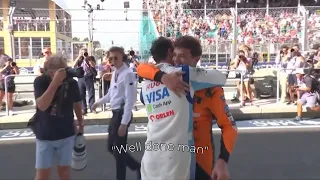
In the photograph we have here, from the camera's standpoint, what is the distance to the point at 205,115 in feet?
7.14

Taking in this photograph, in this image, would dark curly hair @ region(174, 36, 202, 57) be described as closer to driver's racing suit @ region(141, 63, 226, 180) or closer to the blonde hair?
driver's racing suit @ region(141, 63, 226, 180)

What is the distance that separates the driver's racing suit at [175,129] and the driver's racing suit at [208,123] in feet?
0.21

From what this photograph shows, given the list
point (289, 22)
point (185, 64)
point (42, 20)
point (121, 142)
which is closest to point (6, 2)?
point (42, 20)

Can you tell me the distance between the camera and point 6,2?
2719cm

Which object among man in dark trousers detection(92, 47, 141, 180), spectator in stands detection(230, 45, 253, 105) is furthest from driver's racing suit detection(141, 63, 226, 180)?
spectator in stands detection(230, 45, 253, 105)

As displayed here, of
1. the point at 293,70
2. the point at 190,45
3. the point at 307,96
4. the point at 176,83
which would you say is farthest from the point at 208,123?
the point at 293,70

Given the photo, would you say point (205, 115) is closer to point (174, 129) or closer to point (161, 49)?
point (174, 129)

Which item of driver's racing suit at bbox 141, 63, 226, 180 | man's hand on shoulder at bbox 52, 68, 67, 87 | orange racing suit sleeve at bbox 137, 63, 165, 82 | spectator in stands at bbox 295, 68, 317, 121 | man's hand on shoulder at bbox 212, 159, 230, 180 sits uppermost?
orange racing suit sleeve at bbox 137, 63, 165, 82

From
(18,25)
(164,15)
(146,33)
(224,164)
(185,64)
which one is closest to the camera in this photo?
(224,164)

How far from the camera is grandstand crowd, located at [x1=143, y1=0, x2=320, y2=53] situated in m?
12.8

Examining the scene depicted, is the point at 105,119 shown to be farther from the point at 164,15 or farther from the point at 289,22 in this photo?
the point at 289,22

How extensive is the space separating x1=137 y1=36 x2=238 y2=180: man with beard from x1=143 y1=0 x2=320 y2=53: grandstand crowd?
10348mm

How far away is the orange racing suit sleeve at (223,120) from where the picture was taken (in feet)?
6.82

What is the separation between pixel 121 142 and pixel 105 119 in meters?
4.88
